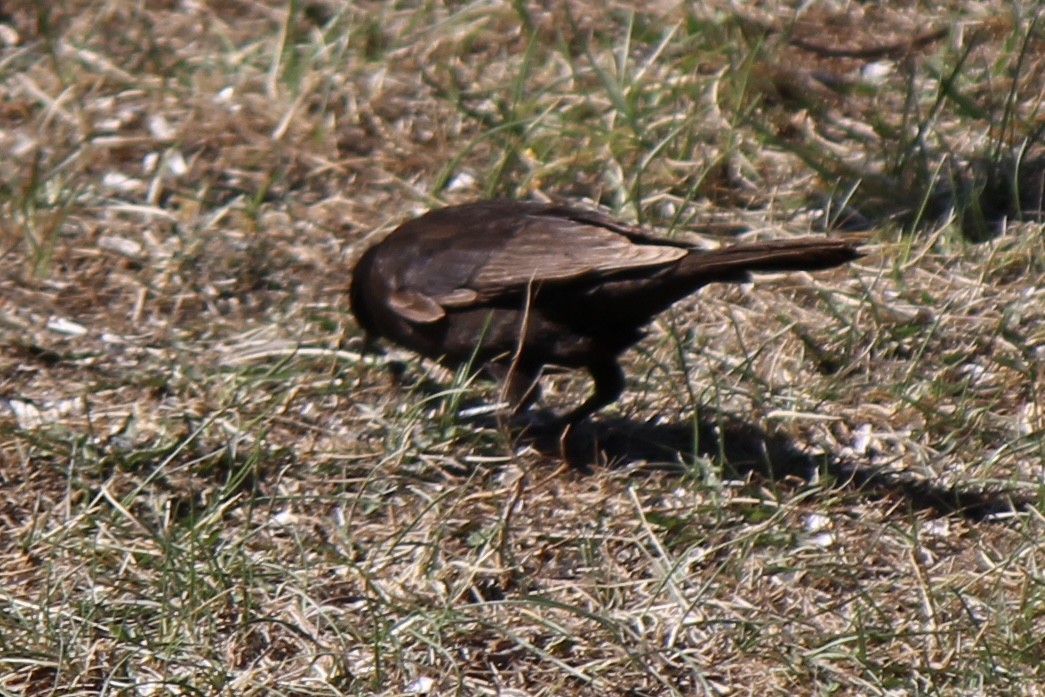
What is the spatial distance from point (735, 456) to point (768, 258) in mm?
747

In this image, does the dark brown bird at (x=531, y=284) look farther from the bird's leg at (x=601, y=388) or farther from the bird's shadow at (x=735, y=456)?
the bird's shadow at (x=735, y=456)

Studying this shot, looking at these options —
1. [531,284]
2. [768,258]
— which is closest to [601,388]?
[531,284]

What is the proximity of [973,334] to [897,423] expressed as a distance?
21.5 inches

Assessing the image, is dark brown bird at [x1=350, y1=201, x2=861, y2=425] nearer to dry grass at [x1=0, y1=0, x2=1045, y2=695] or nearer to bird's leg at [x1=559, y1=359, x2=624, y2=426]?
bird's leg at [x1=559, y1=359, x2=624, y2=426]

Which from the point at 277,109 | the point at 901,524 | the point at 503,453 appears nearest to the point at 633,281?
the point at 503,453

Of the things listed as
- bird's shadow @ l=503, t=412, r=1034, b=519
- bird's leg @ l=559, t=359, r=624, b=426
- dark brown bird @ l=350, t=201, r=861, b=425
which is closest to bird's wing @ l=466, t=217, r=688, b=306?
dark brown bird @ l=350, t=201, r=861, b=425

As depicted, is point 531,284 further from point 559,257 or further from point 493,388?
point 493,388

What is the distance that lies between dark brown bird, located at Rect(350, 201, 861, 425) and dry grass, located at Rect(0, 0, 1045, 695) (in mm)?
190

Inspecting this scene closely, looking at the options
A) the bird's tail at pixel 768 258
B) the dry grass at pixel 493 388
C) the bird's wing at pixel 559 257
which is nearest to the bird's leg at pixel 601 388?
the dry grass at pixel 493 388

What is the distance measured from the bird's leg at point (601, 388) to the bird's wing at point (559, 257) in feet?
1.08

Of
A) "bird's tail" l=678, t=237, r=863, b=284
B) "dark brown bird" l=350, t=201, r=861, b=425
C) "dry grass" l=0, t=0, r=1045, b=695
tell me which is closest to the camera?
"dry grass" l=0, t=0, r=1045, b=695

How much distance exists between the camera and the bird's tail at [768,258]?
4.27 m

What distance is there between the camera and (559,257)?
4.77 m

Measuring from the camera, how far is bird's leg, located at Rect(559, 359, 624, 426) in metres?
4.90
